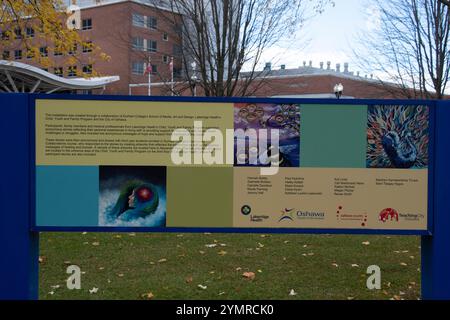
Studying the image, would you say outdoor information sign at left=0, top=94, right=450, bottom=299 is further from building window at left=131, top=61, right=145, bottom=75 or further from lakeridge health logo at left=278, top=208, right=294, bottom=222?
building window at left=131, top=61, right=145, bottom=75

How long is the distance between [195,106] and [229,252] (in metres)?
3.25

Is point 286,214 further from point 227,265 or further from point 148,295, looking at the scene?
point 227,265

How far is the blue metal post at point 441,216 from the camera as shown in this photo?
404 centimetres

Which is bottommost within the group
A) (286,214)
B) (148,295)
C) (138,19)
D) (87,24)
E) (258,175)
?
(148,295)

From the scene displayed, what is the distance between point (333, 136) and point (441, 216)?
116 centimetres

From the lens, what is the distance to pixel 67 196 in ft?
13.6

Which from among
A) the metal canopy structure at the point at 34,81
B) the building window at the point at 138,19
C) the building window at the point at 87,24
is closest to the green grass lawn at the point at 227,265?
the building window at the point at 138,19

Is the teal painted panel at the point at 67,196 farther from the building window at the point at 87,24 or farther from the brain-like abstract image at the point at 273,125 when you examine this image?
the building window at the point at 87,24

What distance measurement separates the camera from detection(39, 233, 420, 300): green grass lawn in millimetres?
5070

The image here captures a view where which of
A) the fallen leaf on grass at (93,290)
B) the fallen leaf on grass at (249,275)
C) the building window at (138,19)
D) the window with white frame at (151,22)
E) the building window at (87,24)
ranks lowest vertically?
the fallen leaf on grass at (93,290)

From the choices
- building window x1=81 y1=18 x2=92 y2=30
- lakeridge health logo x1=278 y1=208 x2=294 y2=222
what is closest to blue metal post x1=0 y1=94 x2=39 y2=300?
lakeridge health logo x1=278 y1=208 x2=294 y2=222

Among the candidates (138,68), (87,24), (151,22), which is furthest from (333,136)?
(87,24)

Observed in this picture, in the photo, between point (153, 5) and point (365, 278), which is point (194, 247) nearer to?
point (365, 278)

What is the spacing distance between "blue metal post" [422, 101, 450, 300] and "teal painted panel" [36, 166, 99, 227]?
2979mm
